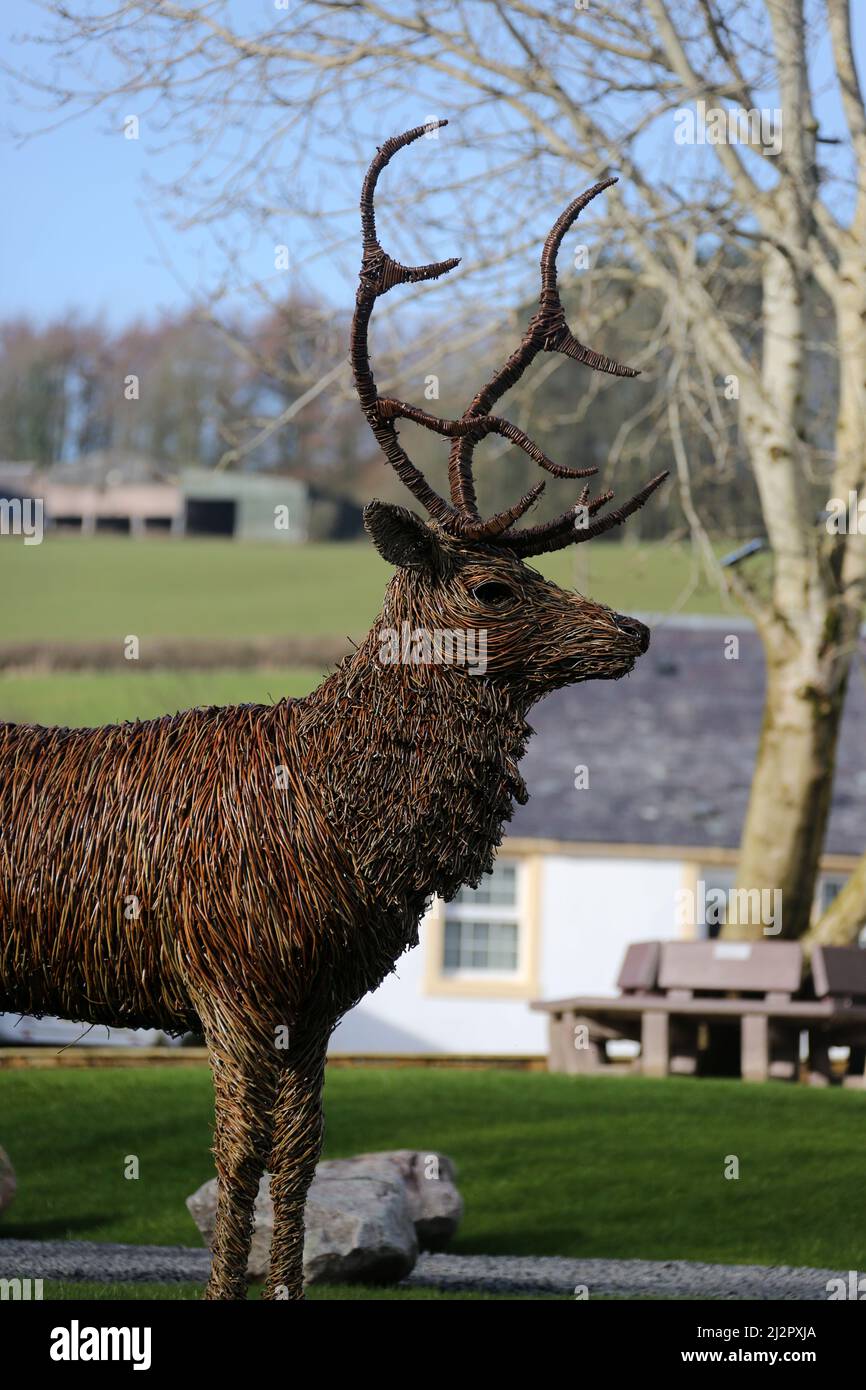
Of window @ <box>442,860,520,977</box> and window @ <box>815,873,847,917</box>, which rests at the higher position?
window @ <box>815,873,847,917</box>

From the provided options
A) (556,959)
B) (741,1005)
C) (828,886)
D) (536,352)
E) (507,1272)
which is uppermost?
(536,352)

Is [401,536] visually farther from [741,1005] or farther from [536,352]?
[741,1005]

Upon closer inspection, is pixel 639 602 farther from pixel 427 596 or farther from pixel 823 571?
pixel 427 596

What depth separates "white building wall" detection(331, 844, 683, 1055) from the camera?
22.2 meters

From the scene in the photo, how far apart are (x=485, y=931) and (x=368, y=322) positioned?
18026 millimetres

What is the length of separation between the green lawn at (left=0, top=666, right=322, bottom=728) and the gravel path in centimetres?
2803

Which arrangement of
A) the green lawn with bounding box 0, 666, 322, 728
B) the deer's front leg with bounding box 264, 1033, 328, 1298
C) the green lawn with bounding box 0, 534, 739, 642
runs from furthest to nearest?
the green lawn with bounding box 0, 534, 739, 642 → the green lawn with bounding box 0, 666, 322, 728 → the deer's front leg with bounding box 264, 1033, 328, 1298

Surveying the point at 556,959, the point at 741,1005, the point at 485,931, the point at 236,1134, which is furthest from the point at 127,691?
the point at 236,1134

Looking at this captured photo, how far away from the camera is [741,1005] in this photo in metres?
13.3

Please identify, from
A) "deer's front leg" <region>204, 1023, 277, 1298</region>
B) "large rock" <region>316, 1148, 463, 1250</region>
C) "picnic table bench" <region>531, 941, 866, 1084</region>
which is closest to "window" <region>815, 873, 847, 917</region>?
"picnic table bench" <region>531, 941, 866, 1084</region>

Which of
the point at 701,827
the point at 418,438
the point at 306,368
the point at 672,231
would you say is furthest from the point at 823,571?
the point at 418,438

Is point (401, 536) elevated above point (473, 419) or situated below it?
below

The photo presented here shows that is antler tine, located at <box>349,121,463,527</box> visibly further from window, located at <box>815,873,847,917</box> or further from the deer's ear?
window, located at <box>815,873,847,917</box>

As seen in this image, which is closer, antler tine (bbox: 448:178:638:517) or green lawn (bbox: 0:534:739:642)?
antler tine (bbox: 448:178:638:517)
